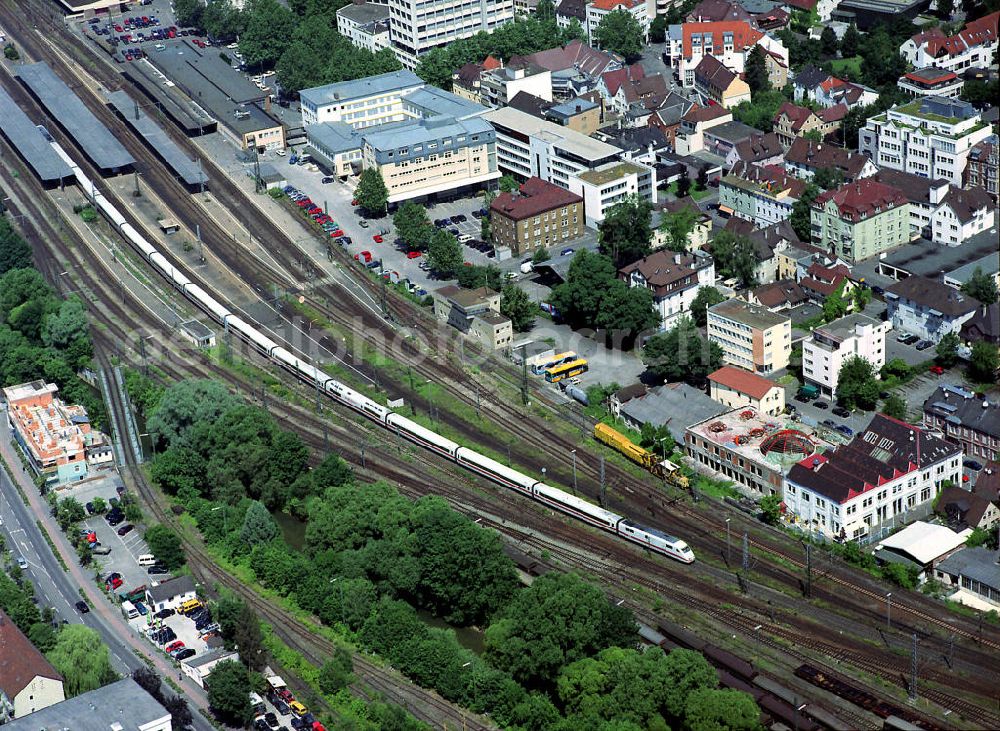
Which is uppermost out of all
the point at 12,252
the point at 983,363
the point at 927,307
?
the point at 927,307

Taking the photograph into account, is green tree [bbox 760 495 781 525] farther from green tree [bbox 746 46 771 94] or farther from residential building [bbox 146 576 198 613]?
green tree [bbox 746 46 771 94]

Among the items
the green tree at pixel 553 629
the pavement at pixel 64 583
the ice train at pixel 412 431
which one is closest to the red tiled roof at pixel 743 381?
the ice train at pixel 412 431

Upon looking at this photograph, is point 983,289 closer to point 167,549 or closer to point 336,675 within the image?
point 336,675

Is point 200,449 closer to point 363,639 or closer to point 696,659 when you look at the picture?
point 363,639

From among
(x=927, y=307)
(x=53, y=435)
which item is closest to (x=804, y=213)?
(x=927, y=307)

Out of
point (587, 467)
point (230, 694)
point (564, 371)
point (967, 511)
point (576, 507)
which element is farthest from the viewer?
point (564, 371)

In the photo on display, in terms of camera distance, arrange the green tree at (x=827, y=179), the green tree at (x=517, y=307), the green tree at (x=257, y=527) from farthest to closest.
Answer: the green tree at (x=827, y=179), the green tree at (x=517, y=307), the green tree at (x=257, y=527)

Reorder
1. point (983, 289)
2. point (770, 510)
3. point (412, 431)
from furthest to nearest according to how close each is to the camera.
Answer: point (983, 289)
point (412, 431)
point (770, 510)

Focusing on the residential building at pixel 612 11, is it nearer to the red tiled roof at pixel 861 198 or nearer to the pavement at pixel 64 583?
the red tiled roof at pixel 861 198
